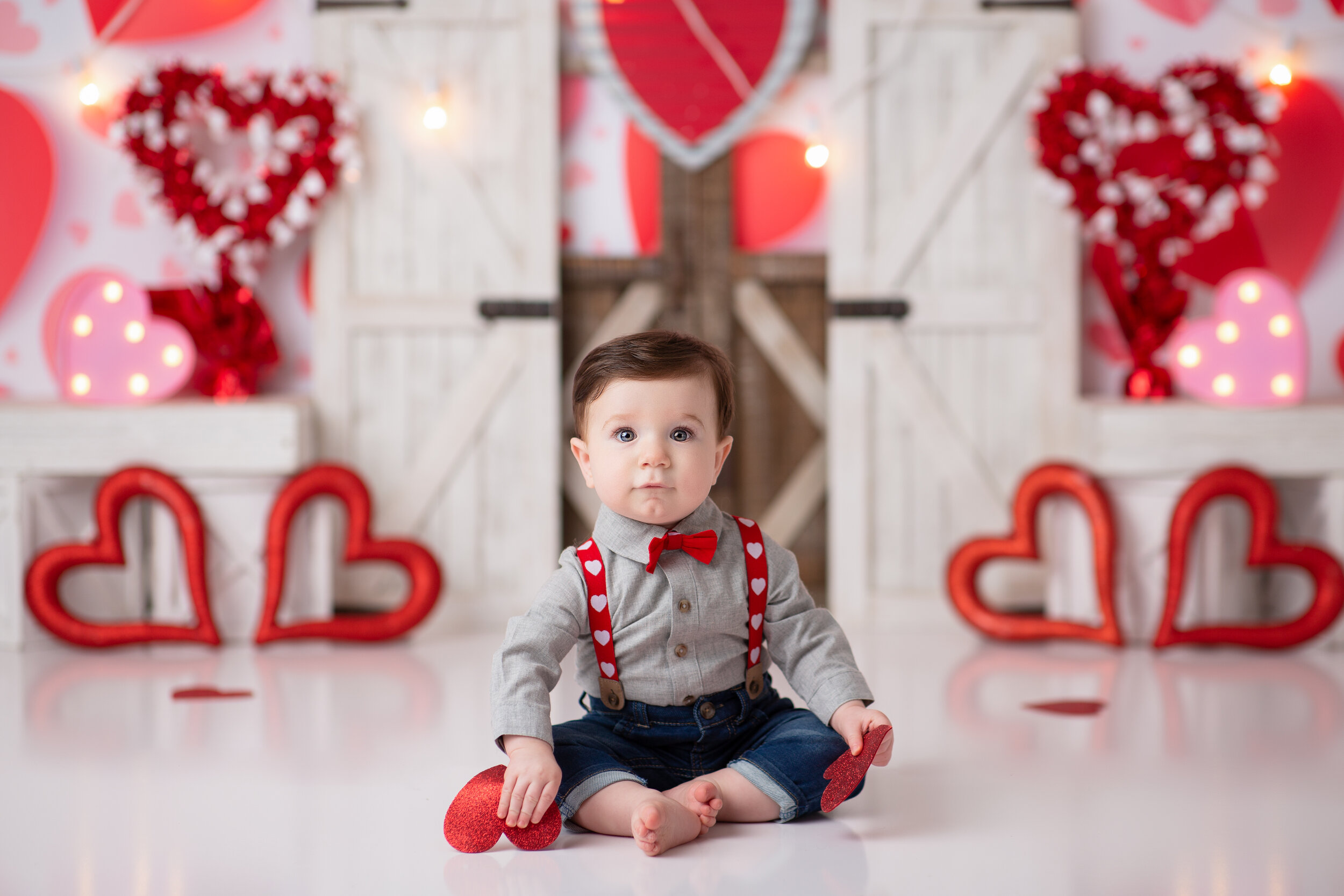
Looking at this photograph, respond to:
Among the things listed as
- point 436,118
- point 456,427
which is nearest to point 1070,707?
point 456,427

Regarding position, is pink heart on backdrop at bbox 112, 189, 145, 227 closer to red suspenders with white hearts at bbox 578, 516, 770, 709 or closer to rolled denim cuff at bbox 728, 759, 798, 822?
red suspenders with white hearts at bbox 578, 516, 770, 709

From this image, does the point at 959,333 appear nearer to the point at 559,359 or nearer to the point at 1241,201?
the point at 1241,201

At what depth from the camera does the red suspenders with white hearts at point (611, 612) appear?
1.81 meters

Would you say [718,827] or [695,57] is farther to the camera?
[695,57]

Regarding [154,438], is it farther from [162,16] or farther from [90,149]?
[162,16]

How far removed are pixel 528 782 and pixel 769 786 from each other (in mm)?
395

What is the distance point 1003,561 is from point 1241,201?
1319 mm

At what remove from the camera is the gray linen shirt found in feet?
5.89

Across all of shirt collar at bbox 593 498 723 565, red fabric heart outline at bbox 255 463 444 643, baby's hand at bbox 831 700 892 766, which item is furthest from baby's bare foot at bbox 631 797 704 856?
red fabric heart outline at bbox 255 463 444 643

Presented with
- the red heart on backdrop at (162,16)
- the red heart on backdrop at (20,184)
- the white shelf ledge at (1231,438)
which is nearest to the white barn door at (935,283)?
the white shelf ledge at (1231,438)

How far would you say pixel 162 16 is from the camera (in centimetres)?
356

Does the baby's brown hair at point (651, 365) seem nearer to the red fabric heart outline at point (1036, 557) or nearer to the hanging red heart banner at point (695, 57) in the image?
the red fabric heart outline at point (1036, 557)

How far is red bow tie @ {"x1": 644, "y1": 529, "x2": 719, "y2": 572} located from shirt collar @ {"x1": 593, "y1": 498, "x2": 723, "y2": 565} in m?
0.01

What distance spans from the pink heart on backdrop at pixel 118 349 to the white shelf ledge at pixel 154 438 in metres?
0.08
